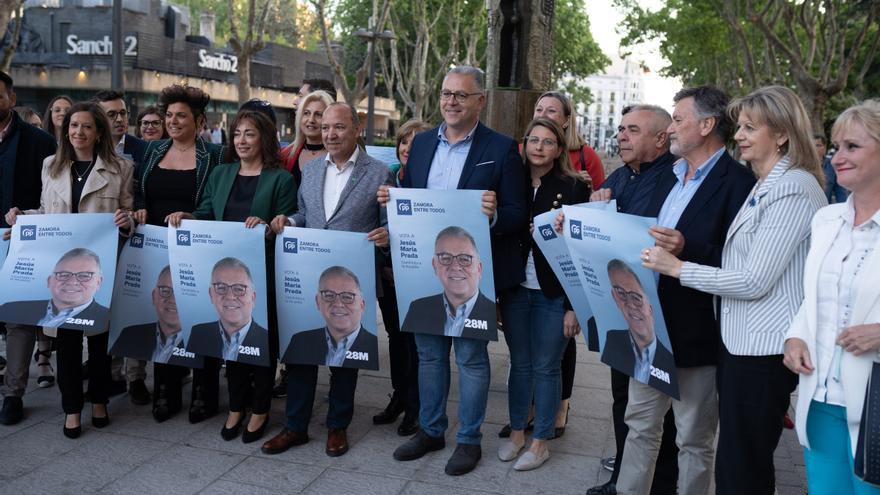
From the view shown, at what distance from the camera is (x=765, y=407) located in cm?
A: 314

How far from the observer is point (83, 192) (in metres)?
5.26

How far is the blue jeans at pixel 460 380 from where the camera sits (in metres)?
4.74

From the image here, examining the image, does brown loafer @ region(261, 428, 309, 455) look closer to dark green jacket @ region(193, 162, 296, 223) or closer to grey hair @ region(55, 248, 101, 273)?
dark green jacket @ region(193, 162, 296, 223)

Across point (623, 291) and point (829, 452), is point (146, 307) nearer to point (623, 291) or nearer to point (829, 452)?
point (623, 291)

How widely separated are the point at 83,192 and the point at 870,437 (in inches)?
182

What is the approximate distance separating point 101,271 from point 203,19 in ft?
156

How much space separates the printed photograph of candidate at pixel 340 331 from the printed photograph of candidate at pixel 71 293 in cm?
134

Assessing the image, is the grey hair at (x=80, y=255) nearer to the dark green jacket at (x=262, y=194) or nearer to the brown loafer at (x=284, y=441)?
the dark green jacket at (x=262, y=194)

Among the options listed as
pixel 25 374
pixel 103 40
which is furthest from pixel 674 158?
pixel 103 40

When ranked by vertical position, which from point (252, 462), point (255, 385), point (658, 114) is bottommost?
point (252, 462)

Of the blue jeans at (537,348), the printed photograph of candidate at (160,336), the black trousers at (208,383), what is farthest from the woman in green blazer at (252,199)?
the blue jeans at (537,348)

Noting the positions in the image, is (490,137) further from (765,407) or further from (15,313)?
(15,313)

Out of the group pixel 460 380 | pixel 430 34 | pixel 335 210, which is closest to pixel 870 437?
pixel 460 380

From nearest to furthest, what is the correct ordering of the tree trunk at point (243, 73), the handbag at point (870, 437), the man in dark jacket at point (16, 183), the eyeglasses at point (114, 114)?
the handbag at point (870, 437)
the man in dark jacket at point (16, 183)
the eyeglasses at point (114, 114)
the tree trunk at point (243, 73)
